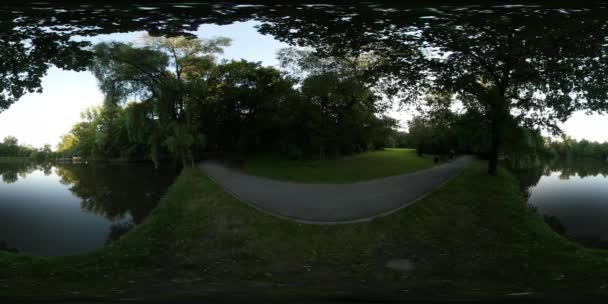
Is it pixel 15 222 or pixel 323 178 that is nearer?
pixel 323 178

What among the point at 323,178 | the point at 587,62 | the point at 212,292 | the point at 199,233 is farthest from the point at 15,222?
the point at 587,62

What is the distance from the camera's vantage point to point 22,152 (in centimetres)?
327

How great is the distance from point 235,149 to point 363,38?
5.62 feet

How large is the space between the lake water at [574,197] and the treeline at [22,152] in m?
6.22

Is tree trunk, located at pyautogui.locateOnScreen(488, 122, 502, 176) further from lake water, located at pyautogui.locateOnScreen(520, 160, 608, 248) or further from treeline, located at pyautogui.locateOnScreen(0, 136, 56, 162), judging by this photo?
treeline, located at pyautogui.locateOnScreen(0, 136, 56, 162)

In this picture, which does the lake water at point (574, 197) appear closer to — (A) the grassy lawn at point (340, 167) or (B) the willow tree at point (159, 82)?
(A) the grassy lawn at point (340, 167)

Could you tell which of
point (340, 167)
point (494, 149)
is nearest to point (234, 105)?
point (340, 167)

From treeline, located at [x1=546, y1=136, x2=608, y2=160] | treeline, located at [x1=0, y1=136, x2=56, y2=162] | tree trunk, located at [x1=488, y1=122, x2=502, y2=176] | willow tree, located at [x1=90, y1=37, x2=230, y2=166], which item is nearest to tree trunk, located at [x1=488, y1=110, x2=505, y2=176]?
tree trunk, located at [x1=488, y1=122, x2=502, y2=176]

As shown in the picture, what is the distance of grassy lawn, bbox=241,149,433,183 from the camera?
3020 mm

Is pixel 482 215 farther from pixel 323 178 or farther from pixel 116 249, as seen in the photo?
pixel 116 249

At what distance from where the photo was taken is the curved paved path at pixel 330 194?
305 centimetres

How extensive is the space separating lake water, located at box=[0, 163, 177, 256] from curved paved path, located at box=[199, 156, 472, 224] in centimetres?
80

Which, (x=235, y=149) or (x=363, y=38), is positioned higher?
(x=363, y=38)

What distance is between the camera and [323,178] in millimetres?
3098
